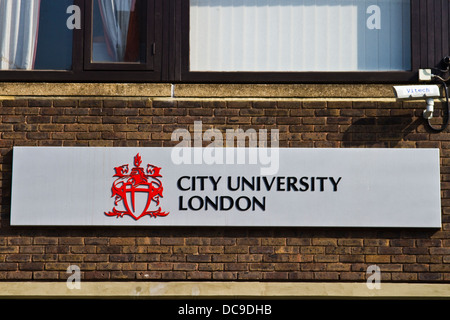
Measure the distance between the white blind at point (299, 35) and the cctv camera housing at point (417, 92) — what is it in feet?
1.34

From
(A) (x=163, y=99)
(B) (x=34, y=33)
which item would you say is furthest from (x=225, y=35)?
(B) (x=34, y=33)

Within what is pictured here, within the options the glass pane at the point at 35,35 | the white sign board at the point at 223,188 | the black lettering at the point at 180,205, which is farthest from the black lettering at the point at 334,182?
the glass pane at the point at 35,35

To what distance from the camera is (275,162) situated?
5.84m

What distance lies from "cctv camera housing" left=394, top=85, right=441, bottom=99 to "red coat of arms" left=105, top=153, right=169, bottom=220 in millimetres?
2246

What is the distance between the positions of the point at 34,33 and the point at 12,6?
0.34m

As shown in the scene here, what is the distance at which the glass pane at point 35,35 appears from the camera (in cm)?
615

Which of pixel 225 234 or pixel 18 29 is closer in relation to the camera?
pixel 225 234

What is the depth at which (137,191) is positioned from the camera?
19.2 ft

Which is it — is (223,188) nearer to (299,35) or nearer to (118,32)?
(299,35)

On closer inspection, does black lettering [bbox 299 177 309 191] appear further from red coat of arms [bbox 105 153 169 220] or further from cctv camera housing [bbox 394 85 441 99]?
red coat of arms [bbox 105 153 169 220]

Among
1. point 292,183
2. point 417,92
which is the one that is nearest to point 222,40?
point 292,183

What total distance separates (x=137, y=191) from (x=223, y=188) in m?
0.77

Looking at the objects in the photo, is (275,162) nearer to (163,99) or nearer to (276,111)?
(276,111)

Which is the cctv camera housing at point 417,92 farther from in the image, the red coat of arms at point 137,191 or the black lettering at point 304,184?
the red coat of arms at point 137,191
